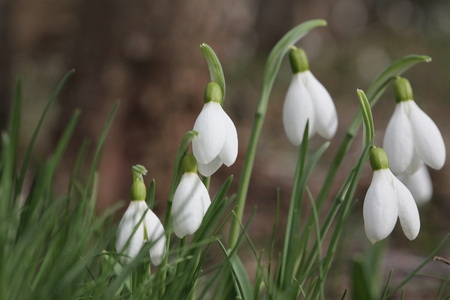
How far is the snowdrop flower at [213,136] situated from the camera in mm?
959

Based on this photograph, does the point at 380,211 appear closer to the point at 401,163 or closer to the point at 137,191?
the point at 401,163

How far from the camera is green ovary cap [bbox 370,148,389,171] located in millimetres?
987

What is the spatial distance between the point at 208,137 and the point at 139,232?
18 cm

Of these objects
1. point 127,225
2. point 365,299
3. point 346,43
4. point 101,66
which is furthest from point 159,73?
point 346,43

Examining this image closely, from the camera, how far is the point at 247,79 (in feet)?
23.2

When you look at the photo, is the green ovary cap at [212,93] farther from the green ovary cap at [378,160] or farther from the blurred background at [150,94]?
the blurred background at [150,94]

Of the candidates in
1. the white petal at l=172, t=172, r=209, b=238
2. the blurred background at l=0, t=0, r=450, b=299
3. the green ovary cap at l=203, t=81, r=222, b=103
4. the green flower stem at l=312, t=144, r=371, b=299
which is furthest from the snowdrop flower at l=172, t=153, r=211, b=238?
the blurred background at l=0, t=0, r=450, b=299

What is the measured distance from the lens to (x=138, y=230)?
95 cm

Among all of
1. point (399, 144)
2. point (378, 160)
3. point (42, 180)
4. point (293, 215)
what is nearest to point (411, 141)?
point (399, 144)

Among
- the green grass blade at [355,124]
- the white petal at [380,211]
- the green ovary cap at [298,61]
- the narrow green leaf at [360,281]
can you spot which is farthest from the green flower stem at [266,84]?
the narrow green leaf at [360,281]

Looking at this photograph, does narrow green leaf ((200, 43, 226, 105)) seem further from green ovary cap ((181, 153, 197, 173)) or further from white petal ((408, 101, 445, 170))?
white petal ((408, 101, 445, 170))

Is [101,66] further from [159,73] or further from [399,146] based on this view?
[399,146]

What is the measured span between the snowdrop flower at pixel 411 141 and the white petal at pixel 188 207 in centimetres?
35

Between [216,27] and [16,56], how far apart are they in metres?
2.01
